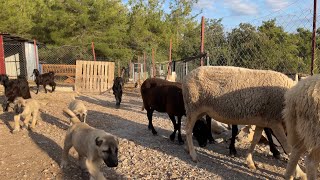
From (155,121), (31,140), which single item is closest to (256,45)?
(155,121)

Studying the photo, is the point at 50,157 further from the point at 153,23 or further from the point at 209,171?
the point at 153,23

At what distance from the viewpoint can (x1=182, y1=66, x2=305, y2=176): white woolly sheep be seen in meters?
4.97

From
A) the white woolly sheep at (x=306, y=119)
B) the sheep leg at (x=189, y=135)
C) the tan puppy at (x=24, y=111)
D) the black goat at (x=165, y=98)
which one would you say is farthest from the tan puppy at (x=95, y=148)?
the tan puppy at (x=24, y=111)

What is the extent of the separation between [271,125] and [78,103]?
513 centimetres

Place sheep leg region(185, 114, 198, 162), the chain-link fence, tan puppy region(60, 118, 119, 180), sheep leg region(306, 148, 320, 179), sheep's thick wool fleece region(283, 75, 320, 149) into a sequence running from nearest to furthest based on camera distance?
1. sheep's thick wool fleece region(283, 75, 320, 149)
2. sheep leg region(306, 148, 320, 179)
3. tan puppy region(60, 118, 119, 180)
4. sheep leg region(185, 114, 198, 162)
5. the chain-link fence

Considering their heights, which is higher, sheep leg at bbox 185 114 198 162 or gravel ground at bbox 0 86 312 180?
sheep leg at bbox 185 114 198 162

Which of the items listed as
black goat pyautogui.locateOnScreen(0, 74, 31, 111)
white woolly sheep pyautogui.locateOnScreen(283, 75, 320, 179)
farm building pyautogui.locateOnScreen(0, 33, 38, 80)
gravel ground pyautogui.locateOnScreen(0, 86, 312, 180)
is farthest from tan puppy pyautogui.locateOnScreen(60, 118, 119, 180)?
farm building pyautogui.locateOnScreen(0, 33, 38, 80)

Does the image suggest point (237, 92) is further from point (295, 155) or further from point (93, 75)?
point (93, 75)

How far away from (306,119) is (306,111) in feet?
0.33

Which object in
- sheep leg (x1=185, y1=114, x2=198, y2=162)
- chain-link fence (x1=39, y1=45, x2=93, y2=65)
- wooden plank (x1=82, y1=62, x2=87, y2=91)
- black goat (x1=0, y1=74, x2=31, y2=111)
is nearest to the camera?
sheep leg (x1=185, y1=114, x2=198, y2=162)

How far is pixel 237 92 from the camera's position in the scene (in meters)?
5.19

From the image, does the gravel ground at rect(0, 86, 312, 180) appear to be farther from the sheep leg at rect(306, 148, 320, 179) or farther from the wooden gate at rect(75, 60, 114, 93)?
the wooden gate at rect(75, 60, 114, 93)

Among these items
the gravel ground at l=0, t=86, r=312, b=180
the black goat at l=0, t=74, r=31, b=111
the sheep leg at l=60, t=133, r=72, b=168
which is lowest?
the gravel ground at l=0, t=86, r=312, b=180

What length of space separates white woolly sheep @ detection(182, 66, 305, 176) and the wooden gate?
10.7m
